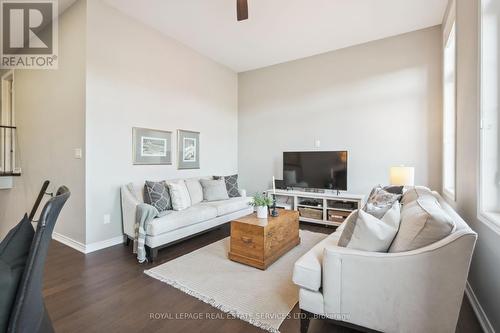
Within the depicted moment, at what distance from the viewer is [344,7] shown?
3.21 metres

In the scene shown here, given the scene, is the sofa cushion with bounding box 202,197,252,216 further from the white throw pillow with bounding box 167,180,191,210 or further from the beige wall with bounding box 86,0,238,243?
the beige wall with bounding box 86,0,238,243

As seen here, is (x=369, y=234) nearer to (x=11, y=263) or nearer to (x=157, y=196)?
(x=11, y=263)

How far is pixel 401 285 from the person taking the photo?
1.37 m

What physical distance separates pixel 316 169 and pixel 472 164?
2.51m

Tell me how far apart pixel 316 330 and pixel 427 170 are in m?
3.27

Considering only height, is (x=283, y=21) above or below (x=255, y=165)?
above

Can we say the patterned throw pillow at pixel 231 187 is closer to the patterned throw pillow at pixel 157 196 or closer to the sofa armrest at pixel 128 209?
the patterned throw pillow at pixel 157 196

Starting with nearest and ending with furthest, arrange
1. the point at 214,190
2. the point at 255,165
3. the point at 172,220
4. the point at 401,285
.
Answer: the point at 401,285, the point at 172,220, the point at 214,190, the point at 255,165

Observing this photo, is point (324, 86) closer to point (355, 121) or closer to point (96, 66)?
point (355, 121)

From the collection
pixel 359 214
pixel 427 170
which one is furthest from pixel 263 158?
pixel 359 214

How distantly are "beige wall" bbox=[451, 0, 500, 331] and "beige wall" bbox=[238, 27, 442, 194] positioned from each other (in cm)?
133

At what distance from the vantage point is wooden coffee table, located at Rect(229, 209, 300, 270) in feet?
8.38

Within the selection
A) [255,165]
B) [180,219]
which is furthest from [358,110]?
[180,219]

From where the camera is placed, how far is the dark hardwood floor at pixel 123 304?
170 centimetres
